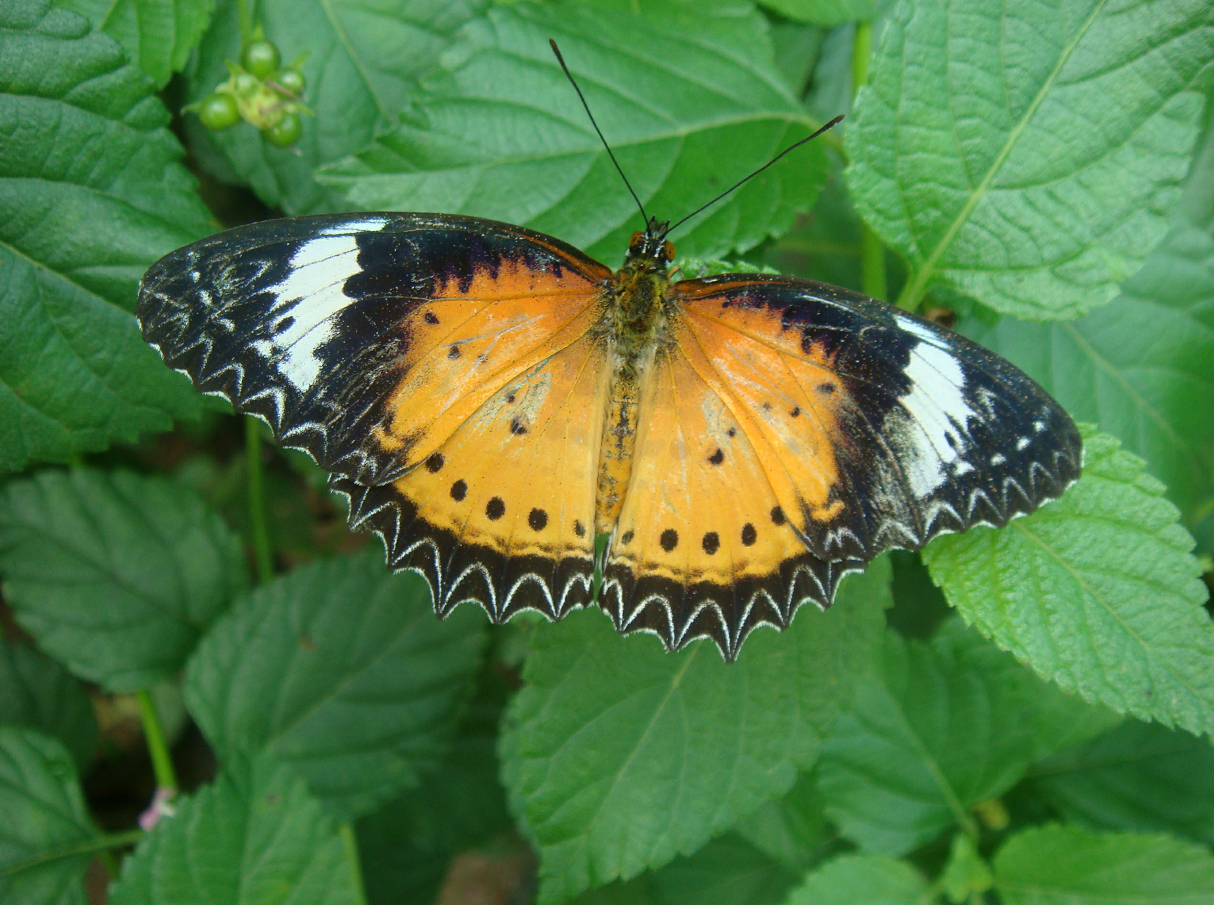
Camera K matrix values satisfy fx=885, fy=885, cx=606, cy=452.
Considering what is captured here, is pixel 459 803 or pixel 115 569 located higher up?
pixel 115 569

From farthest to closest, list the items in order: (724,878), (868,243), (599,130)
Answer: (724,878)
(868,243)
(599,130)

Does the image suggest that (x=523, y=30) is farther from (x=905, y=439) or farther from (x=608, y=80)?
(x=905, y=439)

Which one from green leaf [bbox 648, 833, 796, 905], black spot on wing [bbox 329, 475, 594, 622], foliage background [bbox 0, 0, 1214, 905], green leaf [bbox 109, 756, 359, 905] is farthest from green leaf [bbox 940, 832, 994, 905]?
green leaf [bbox 109, 756, 359, 905]

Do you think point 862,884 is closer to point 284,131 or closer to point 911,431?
point 911,431

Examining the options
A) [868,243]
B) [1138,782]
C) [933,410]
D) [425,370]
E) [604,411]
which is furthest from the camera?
[1138,782]

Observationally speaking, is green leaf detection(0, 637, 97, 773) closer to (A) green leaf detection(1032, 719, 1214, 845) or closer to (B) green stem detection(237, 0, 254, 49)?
(B) green stem detection(237, 0, 254, 49)

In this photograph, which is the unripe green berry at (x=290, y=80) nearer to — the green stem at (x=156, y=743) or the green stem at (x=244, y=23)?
the green stem at (x=244, y=23)

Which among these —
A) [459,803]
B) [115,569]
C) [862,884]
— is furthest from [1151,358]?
[115,569]
